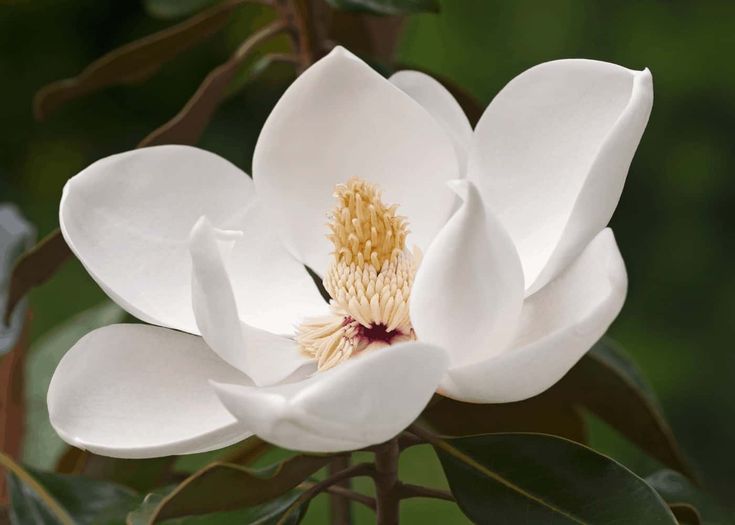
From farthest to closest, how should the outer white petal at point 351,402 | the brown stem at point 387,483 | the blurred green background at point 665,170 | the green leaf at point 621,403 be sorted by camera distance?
the blurred green background at point 665,170
the green leaf at point 621,403
the brown stem at point 387,483
the outer white petal at point 351,402

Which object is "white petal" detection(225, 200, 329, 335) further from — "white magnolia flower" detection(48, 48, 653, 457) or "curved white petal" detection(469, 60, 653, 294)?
"curved white petal" detection(469, 60, 653, 294)

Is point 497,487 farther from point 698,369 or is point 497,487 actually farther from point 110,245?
point 698,369

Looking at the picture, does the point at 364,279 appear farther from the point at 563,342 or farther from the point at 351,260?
the point at 563,342

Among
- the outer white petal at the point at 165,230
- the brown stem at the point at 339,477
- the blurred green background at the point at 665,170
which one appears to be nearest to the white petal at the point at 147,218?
the outer white petal at the point at 165,230

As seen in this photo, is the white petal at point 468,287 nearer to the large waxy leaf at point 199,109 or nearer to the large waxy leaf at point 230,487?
the large waxy leaf at point 230,487

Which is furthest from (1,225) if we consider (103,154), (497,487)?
(103,154)

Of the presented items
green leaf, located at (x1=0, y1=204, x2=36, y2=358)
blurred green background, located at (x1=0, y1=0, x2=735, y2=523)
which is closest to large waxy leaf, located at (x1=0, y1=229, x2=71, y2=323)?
green leaf, located at (x1=0, y1=204, x2=36, y2=358)
